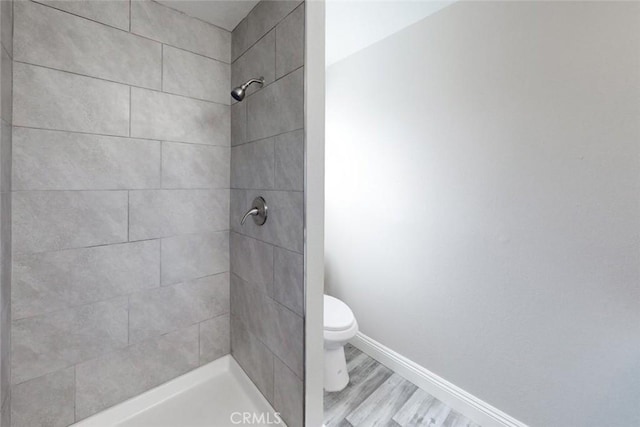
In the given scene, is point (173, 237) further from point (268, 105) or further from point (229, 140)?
point (268, 105)

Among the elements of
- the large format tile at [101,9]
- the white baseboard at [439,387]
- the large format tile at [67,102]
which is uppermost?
the large format tile at [101,9]

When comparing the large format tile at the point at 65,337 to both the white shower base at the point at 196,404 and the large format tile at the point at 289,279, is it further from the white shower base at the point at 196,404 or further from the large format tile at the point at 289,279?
the large format tile at the point at 289,279

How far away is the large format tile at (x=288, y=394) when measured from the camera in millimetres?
992

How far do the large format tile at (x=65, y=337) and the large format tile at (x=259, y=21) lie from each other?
132 cm

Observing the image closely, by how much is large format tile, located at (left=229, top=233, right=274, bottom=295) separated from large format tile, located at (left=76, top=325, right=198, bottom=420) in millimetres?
392

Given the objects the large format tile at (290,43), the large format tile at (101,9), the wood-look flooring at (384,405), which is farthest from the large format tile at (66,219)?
the wood-look flooring at (384,405)

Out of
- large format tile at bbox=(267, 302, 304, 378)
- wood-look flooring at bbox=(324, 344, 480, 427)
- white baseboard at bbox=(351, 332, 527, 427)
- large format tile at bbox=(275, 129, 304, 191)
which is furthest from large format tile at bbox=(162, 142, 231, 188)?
white baseboard at bbox=(351, 332, 527, 427)

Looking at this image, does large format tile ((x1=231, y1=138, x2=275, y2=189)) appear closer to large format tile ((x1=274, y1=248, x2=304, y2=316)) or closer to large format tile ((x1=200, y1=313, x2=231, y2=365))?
large format tile ((x1=274, y1=248, x2=304, y2=316))

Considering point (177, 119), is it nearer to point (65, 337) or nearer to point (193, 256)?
point (193, 256)

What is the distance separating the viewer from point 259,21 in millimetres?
1148

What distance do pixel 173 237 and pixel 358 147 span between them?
58.1 inches

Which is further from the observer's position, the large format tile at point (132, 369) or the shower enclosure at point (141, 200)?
the large format tile at point (132, 369)

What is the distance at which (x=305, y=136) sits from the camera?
933 mm

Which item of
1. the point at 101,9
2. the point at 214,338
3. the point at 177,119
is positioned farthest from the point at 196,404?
the point at 101,9
